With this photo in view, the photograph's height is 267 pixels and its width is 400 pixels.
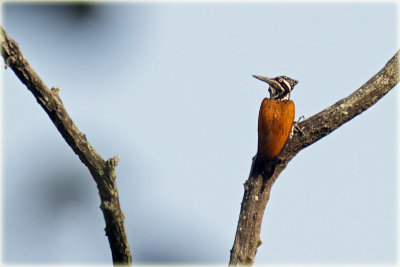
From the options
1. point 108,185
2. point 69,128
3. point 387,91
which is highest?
point 387,91

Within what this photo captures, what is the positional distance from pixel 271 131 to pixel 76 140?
3.00 meters

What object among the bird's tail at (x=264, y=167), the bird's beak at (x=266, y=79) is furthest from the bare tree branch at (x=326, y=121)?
the bird's beak at (x=266, y=79)

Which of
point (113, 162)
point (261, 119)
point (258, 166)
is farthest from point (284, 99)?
point (113, 162)

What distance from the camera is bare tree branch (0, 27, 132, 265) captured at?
17.1 feet

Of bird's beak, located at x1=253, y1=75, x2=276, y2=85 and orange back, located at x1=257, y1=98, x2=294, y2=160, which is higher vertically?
bird's beak, located at x1=253, y1=75, x2=276, y2=85

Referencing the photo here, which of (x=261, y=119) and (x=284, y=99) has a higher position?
(x=284, y=99)

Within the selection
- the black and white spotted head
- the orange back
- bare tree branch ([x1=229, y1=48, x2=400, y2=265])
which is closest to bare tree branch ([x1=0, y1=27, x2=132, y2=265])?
bare tree branch ([x1=229, y1=48, x2=400, y2=265])

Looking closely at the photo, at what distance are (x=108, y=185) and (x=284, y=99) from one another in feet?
12.3

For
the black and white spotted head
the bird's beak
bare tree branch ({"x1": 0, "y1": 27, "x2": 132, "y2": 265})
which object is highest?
the bird's beak

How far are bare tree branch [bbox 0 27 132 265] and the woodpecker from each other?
2446 mm

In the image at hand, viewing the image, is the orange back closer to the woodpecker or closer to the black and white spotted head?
the woodpecker

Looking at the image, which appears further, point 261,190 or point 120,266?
point 261,190

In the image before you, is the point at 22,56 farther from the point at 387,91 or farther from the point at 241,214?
the point at 387,91

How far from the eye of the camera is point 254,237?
22.6 ft
